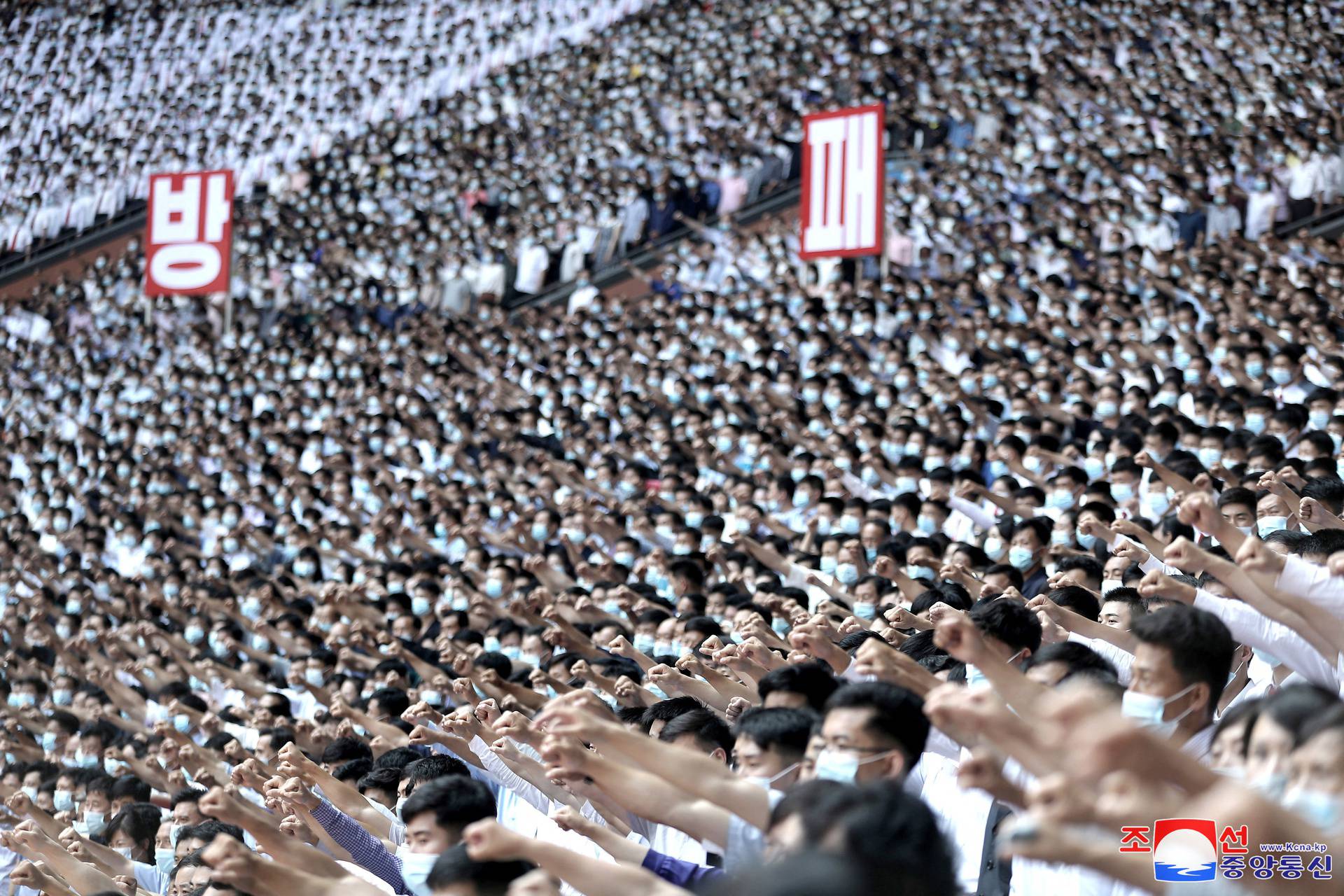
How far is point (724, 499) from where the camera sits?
9734 millimetres

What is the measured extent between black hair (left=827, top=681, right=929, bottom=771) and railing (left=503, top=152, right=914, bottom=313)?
1333 cm

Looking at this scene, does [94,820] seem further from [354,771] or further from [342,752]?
[354,771]

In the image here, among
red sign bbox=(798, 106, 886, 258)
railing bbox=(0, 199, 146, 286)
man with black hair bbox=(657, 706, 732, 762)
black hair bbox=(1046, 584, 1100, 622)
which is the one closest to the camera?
man with black hair bbox=(657, 706, 732, 762)

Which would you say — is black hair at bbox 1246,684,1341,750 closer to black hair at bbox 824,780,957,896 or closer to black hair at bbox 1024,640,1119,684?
black hair at bbox 824,780,957,896

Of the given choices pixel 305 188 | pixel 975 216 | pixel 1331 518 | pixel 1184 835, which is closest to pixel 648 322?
pixel 975 216

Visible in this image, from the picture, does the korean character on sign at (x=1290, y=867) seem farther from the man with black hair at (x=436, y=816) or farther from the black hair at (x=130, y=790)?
the black hair at (x=130, y=790)

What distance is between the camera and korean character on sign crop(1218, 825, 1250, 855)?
2207 mm

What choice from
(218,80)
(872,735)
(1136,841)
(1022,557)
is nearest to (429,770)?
(872,735)

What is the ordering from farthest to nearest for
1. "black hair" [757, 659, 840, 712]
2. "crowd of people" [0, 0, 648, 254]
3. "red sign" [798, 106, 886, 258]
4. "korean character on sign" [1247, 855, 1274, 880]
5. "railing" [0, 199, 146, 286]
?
"crowd of people" [0, 0, 648, 254]
"railing" [0, 199, 146, 286]
"red sign" [798, 106, 886, 258]
"black hair" [757, 659, 840, 712]
"korean character on sign" [1247, 855, 1274, 880]

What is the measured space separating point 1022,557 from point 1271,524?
154 cm

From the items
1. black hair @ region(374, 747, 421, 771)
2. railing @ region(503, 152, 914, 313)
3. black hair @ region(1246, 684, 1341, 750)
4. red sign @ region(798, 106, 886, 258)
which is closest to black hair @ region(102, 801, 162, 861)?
black hair @ region(374, 747, 421, 771)

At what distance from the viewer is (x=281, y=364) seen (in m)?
15.2

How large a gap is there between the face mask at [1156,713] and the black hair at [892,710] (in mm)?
472

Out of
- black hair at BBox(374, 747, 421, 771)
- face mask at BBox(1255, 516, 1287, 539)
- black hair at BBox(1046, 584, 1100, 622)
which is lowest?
black hair at BBox(374, 747, 421, 771)
